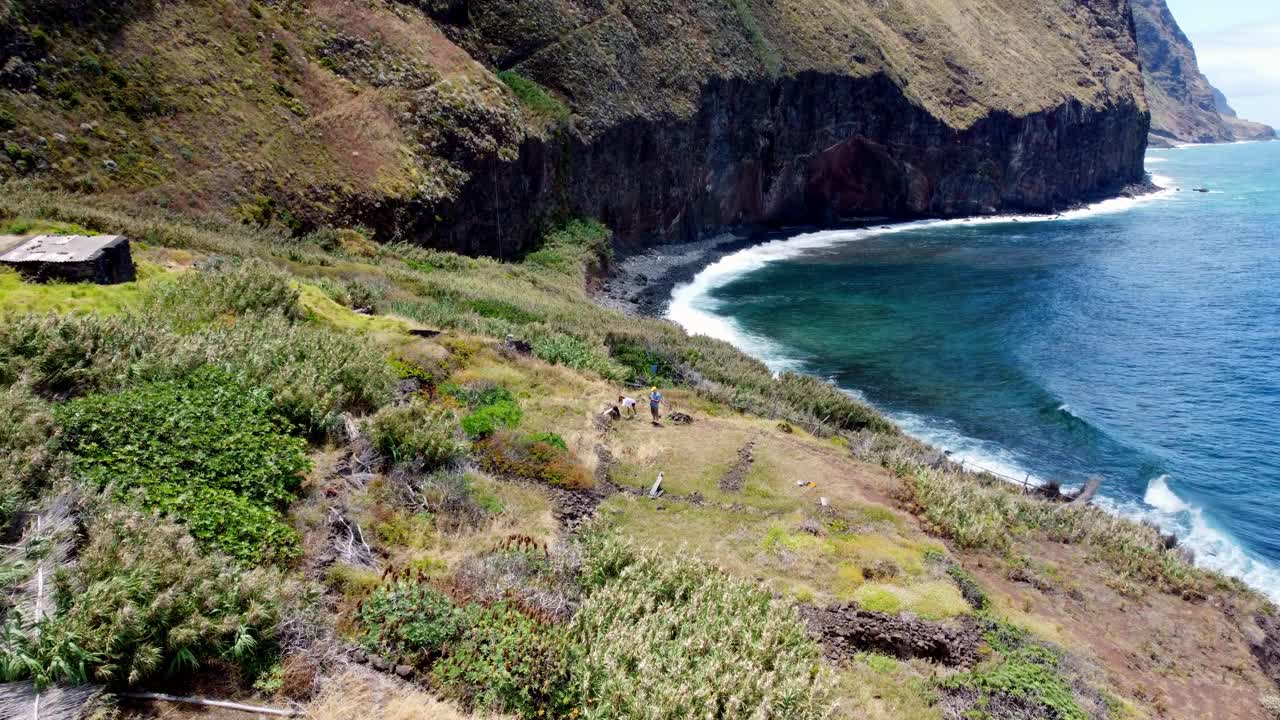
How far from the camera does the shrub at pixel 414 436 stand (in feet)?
43.0

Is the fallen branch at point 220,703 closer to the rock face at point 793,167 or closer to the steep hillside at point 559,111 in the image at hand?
the steep hillside at point 559,111

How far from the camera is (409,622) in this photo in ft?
27.9

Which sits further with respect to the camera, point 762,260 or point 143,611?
point 762,260

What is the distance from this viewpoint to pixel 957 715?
403 inches

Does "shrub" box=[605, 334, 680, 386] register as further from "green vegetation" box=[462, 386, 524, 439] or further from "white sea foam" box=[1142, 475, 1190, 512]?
"white sea foam" box=[1142, 475, 1190, 512]

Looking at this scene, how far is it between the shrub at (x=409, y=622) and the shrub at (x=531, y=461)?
6.08 m

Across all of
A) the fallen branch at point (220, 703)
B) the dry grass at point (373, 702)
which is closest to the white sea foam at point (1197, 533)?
the dry grass at point (373, 702)

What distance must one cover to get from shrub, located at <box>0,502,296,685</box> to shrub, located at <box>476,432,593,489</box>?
7.06 metres

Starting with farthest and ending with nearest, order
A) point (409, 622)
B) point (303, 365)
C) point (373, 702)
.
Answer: point (303, 365)
point (409, 622)
point (373, 702)

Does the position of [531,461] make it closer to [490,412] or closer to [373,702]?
[490,412]

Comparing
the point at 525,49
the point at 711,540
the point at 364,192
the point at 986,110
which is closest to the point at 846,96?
the point at 986,110

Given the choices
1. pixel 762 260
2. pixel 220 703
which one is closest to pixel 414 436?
pixel 220 703

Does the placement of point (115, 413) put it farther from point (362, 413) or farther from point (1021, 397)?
point (1021, 397)

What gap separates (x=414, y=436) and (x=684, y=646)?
274 inches
